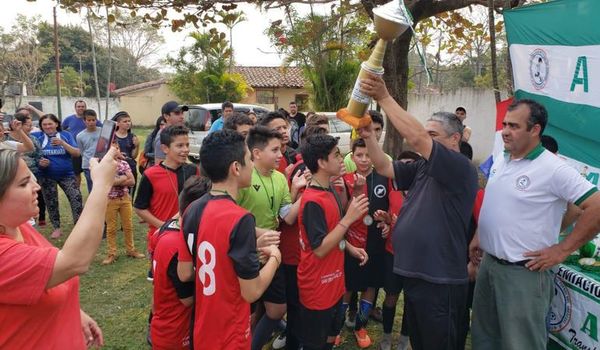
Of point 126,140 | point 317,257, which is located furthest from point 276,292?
point 126,140

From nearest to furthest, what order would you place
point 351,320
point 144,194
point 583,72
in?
point 583,72
point 144,194
point 351,320

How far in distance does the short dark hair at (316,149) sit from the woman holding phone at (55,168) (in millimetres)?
4915

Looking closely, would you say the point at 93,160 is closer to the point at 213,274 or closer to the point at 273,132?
the point at 213,274

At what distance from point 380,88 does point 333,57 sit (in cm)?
1322

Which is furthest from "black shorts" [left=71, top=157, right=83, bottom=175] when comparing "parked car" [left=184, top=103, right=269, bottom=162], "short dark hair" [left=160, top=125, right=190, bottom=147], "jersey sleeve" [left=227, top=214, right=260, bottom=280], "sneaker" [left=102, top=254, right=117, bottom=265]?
"parked car" [left=184, top=103, right=269, bottom=162]

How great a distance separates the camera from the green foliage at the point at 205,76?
23.7 meters

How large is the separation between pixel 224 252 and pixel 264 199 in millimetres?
1117

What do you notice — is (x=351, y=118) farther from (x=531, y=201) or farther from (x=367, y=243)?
(x=367, y=243)

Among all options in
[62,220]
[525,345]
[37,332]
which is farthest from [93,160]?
[62,220]

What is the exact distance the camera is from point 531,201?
2467 mm

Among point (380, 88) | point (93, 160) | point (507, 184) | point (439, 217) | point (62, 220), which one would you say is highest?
point (380, 88)

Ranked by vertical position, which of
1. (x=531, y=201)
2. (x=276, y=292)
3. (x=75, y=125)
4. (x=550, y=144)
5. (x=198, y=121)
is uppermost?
(x=198, y=121)

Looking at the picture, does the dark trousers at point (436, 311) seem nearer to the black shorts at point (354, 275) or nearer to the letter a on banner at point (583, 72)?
Answer: the black shorts at point (354, 275)

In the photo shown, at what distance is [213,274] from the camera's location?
2062 millimetres
